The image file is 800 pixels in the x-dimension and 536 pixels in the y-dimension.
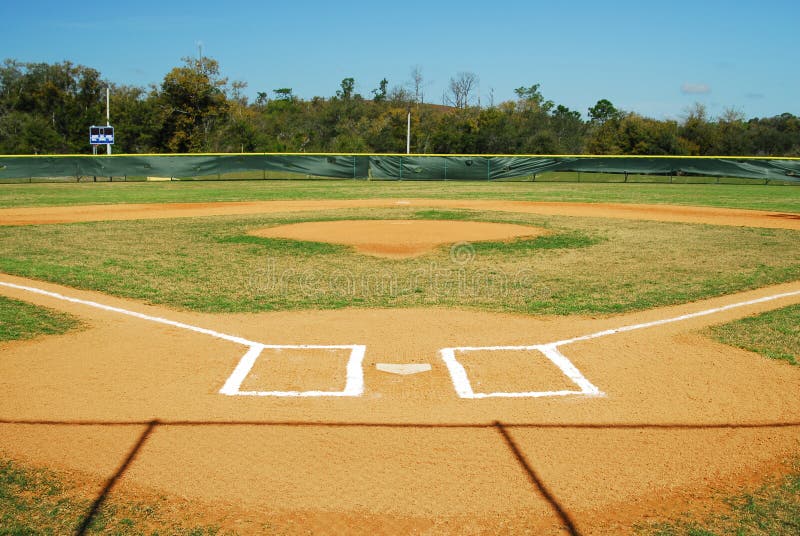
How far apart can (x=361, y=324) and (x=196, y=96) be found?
181 ft

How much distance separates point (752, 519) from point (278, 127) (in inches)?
3139

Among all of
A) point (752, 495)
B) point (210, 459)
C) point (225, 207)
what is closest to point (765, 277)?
point (752, 495)

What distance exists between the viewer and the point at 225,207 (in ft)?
75.6

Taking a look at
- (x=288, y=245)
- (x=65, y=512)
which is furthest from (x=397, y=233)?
(x=65, y=512)

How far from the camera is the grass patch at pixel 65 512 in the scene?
3.41 meters

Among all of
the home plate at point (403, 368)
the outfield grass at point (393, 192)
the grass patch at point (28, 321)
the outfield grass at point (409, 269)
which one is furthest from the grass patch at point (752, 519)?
the outfield grass at point (393, 192)

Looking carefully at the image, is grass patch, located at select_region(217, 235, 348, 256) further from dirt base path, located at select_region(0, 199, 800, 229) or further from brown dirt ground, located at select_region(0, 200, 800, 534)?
dirt base path, located at select_region(0, 199, 800, 229)

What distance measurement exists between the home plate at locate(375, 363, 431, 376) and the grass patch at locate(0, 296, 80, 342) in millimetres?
3778

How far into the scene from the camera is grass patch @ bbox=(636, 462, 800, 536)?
3.44m

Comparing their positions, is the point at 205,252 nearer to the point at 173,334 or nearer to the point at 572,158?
the point at 173,334

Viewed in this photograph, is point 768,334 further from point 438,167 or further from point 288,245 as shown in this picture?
point 438,167

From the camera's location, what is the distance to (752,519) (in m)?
3.55

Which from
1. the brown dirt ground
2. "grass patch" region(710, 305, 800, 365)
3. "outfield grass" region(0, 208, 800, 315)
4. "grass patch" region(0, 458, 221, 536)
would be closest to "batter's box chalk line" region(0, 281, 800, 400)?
the brown dirt ground

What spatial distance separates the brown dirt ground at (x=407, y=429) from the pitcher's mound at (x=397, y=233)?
245 inches
